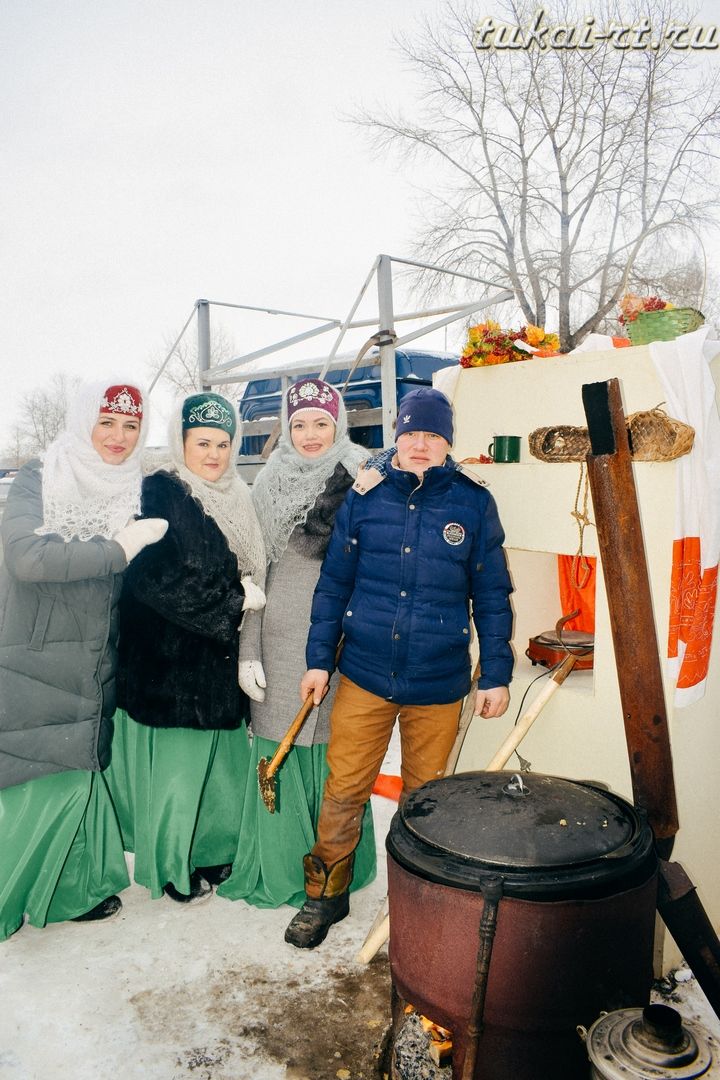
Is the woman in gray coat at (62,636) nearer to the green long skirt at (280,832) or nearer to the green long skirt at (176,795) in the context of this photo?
the green long skirt at (176,795)

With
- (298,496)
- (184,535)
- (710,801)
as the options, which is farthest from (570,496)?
(184,535)

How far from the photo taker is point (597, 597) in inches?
103

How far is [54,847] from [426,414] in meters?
2.17

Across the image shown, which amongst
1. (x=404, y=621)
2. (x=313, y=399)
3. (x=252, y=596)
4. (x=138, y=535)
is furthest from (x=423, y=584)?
(x=138, y=535)

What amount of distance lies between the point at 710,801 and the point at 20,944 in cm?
265

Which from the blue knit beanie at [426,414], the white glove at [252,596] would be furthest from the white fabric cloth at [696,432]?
the white glove at [252,596]

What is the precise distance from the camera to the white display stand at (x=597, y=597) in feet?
8.29

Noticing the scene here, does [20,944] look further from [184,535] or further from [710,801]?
[710,801]

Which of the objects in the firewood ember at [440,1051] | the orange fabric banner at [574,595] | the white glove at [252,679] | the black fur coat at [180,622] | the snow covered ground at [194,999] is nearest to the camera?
the firewood ember at [440,1051]

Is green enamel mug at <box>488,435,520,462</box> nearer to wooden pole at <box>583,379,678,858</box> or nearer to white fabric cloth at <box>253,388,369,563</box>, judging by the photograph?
white fabric cloth at <box>253,388,369,563</box>

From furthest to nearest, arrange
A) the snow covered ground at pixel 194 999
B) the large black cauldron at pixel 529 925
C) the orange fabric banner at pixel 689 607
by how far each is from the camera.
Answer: the orange fabric banner at pixel 689 607, the snow covered ground at pixel 194 999, the large black cauldron at pixel 529 925

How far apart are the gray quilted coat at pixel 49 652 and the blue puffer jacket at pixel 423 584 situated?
2.90ft

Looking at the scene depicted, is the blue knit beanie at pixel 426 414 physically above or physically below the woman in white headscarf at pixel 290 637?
→ above

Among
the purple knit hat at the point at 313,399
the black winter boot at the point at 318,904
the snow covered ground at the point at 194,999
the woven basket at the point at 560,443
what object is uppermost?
the purple knit hat at the point at 313,399
